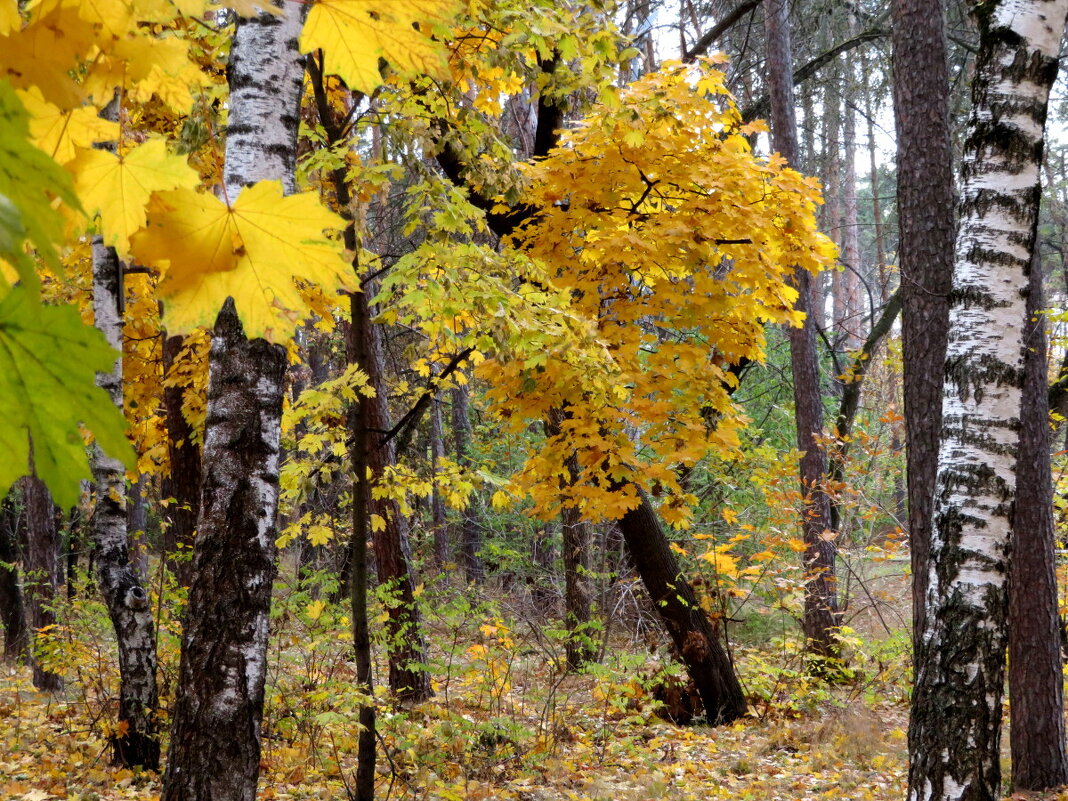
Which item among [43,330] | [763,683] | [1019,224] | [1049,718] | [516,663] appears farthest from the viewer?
[516,663]

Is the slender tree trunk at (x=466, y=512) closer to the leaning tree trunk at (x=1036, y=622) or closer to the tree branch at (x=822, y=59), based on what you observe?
the tree branch at (x=822, y=59)

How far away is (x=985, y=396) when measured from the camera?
3262mm

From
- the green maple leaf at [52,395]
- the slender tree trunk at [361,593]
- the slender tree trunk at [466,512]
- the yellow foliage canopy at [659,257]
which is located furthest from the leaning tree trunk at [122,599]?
the slender tree trunk at [466,512]

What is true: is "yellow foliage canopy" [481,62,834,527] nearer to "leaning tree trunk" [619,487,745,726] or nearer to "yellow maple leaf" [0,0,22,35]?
"leaning tree trunk" [619,487,745,726]

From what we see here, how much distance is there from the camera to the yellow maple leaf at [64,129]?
0.78 meters

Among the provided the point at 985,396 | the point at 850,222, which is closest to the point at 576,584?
the point at 985,396

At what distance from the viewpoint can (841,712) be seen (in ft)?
22.6

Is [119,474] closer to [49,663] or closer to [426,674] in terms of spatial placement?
[49,663]

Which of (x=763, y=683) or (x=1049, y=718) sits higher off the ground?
(x=1049, y=718)

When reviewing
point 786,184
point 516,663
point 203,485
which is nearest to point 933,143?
point 786,184

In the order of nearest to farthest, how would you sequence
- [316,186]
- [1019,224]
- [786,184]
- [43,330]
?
1. [43,330]
2. [1019,224]
3. [316,186]
4. [786,184]

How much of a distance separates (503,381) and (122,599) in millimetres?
2770

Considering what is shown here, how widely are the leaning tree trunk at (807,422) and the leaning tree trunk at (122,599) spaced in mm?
6256

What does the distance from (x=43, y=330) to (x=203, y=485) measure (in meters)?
2.11
